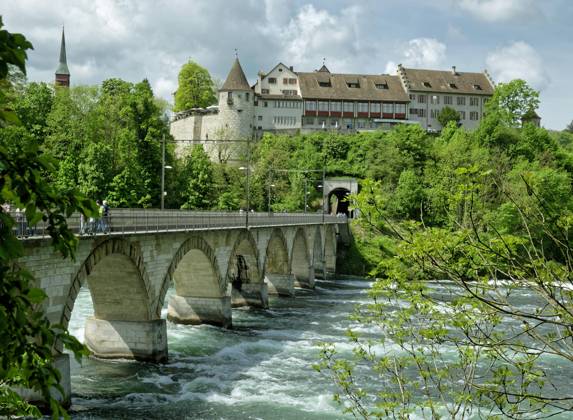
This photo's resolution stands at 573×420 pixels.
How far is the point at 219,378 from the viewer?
2758cm

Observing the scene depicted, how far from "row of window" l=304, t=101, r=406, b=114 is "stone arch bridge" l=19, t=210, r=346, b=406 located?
68.2 m

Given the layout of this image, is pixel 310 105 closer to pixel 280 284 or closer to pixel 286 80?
pixel 286 80

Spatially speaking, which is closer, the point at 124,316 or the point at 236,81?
the point at 124,316

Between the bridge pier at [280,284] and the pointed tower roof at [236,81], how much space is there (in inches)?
2375

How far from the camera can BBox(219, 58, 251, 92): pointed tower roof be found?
111625 millimetres

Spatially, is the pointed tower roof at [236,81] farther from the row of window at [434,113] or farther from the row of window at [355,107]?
the row of window at [434,113]

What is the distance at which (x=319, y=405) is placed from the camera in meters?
24.0

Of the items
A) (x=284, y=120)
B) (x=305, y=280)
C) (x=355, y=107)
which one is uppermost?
(x=355, y=107)

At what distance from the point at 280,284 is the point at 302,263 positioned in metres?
7.76

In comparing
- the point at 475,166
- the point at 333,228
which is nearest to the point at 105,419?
the point at 475,166

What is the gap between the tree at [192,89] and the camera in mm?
122562

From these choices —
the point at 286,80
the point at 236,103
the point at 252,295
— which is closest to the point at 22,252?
the point at 252,295

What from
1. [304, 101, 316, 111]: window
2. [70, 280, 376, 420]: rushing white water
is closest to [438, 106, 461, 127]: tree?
[304, 101, 316, 111]: window

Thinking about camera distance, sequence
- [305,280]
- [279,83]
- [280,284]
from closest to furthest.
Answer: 1. [280,284]
2. [305,280]
3. [279,83]
